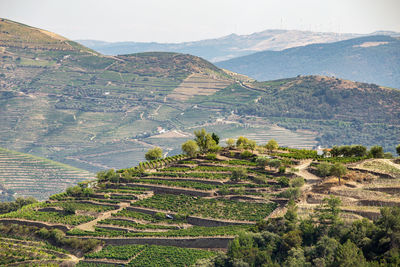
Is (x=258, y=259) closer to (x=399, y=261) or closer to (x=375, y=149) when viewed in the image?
(x=399, y=261)

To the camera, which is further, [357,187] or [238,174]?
[238,174]

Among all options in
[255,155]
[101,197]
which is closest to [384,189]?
[255,155]

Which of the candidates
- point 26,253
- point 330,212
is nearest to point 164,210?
point 26,253

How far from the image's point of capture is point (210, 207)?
73.9 metres

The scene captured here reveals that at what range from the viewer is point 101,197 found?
276ft

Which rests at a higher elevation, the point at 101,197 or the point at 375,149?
the point at 375,149

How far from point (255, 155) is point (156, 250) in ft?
118

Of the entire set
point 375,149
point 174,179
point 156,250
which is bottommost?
point 156,250

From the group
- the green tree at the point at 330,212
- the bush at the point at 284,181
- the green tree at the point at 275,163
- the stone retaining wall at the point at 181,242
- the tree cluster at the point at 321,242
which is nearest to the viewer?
the tree cluster at the point at 321,242

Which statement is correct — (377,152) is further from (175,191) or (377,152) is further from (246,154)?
(175,191)

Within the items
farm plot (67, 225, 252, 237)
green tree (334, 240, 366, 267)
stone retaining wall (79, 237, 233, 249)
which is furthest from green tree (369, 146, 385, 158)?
stone retaining wall (79, 237, 233, 249)

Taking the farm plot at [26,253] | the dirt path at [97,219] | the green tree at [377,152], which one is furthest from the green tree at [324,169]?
the farm plot at [26,253]

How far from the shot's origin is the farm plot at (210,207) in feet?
228

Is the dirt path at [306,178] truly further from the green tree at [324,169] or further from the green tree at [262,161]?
the green tree at [262,161]
